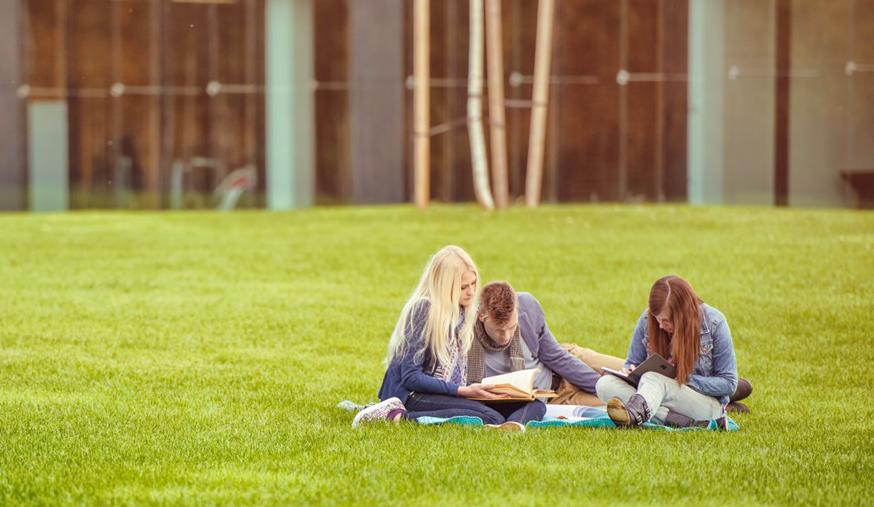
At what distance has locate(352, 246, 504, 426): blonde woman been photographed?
817cm

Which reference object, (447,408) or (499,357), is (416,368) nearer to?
(447,408)

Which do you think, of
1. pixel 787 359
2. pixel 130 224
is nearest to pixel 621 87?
pixel 130 224

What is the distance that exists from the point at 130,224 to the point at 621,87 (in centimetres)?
1078

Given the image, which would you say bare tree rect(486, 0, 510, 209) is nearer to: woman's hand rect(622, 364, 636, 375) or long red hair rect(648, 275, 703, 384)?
woman's hand rect(622, 364, 636, 375)

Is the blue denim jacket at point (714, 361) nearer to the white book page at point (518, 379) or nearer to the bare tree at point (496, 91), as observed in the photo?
the white book page at point (518, 379)

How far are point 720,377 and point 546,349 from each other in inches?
50.6

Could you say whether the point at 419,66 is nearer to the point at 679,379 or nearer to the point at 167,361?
the point at 167,361

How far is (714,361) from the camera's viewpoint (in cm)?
820

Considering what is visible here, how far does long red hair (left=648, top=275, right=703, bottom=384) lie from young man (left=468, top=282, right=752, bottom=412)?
3.11 feet

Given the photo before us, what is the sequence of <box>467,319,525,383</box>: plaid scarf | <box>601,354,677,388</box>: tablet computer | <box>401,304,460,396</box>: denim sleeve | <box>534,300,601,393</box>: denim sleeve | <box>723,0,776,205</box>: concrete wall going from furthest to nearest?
<box>723,0,776,205</box>: concrete wall
<box>534,300,601,393</box>: denim sleeve
<box>467,319,525,383</box>: plaid scarf
<box>401,304,460,396</box>: denim sleeve
<box>601,354,677,388</box>: tablet computer

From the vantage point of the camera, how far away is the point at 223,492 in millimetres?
6363

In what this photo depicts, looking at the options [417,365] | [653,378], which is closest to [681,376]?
[653,378]

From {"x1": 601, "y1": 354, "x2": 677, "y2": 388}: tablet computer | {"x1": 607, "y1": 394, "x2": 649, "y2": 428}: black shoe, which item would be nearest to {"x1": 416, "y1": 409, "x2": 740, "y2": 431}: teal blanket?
{"x1": 607, "y1": 394, "x2": 649, "y2": 428}: black shoe

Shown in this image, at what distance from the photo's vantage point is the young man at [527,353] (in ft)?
27.6
